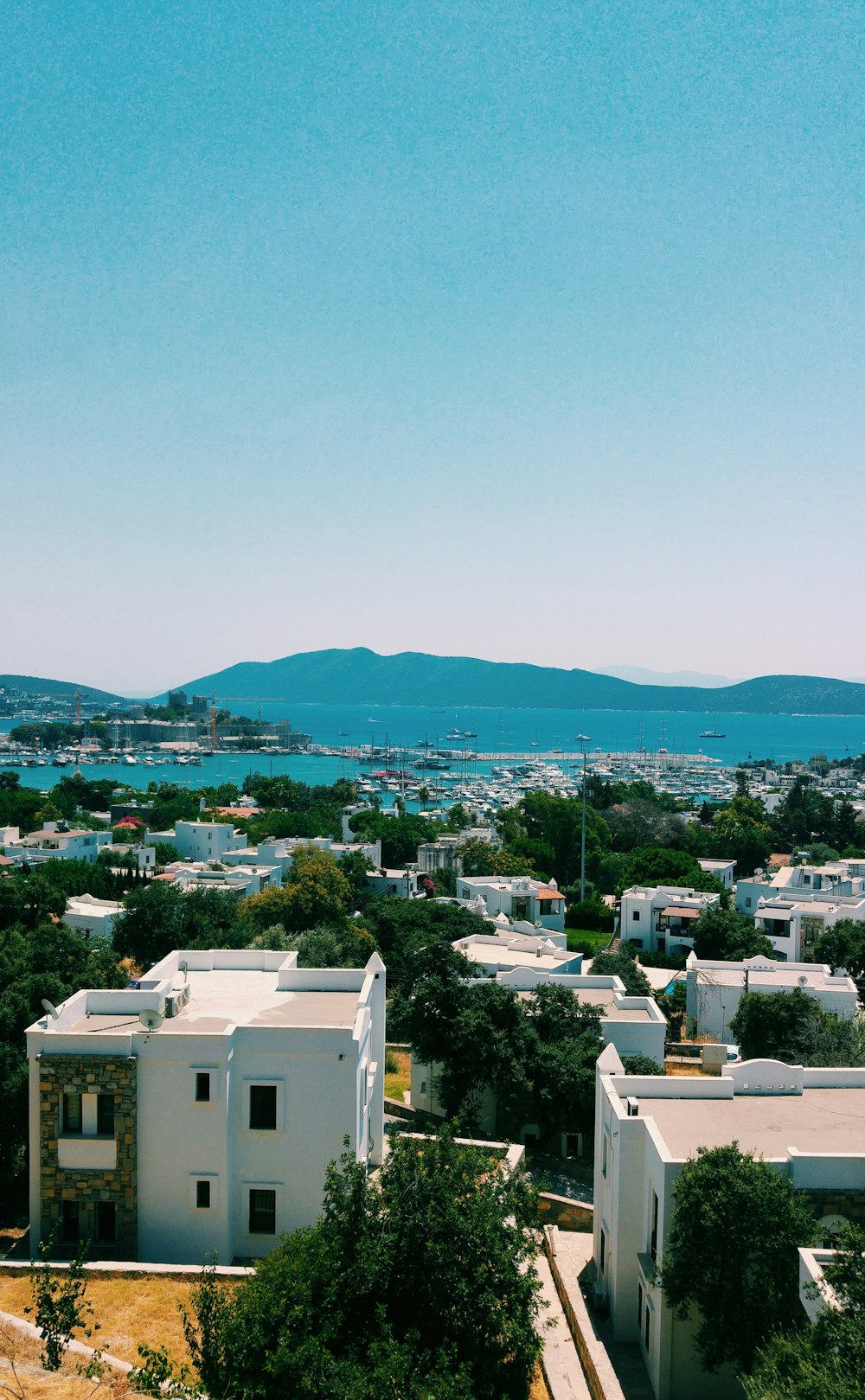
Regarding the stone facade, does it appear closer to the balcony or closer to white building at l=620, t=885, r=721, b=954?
the balcony

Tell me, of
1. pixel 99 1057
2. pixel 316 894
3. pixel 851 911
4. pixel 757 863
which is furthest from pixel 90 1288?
pixel 757 863

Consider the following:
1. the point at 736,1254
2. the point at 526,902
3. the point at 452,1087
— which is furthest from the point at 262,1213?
the point at 526,902

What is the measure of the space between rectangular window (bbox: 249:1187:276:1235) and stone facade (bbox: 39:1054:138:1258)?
5.55 ft

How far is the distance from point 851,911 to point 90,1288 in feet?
113

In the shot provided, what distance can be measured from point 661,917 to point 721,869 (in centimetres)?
1430

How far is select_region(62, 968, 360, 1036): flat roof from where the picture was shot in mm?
16188

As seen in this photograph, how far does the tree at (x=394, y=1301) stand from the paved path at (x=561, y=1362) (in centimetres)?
79

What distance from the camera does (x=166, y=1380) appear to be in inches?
377

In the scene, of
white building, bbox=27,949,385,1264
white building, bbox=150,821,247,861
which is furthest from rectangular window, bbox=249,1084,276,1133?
white building, bbox=150,821,247,861

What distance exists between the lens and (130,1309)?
43.6 ft

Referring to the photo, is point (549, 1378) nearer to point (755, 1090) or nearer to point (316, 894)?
point (755, 1090)

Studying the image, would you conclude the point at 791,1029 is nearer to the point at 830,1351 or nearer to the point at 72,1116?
the point at 72,1116

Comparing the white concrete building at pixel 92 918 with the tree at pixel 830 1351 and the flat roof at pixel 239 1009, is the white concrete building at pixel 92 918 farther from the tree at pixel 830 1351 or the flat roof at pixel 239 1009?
the tree at pixel 830 1351

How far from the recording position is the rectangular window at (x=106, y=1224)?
15.6 metres
